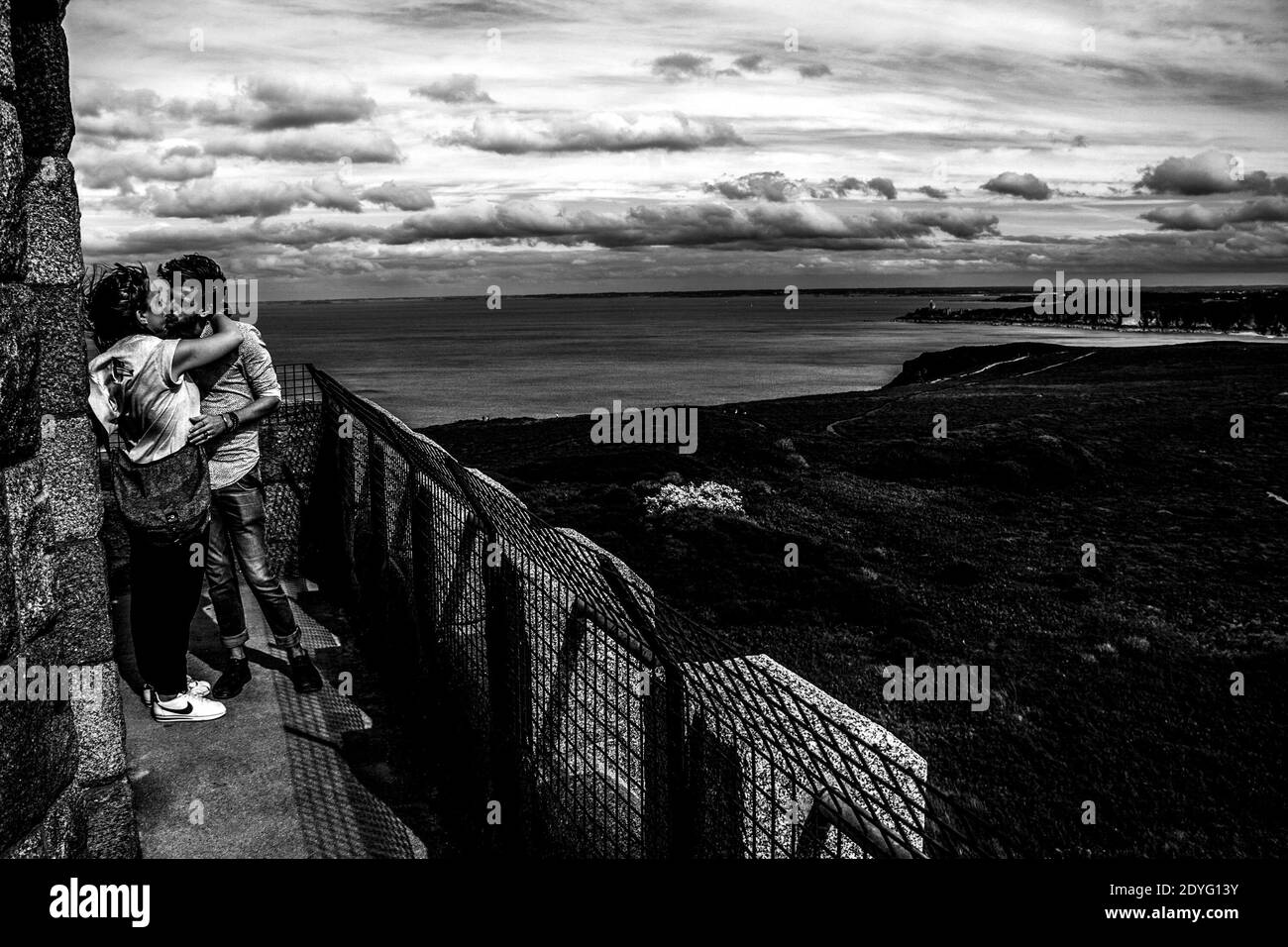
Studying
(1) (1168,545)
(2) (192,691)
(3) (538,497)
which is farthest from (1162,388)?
(2) (192,691)

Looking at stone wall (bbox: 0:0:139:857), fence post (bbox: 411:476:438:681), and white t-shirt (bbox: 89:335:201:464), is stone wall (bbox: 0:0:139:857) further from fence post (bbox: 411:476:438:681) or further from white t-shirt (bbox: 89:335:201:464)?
fence post (bbox: 411:476:438:681)

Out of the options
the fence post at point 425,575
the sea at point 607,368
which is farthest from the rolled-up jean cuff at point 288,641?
the sea at point 607,368

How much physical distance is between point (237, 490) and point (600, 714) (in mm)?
2626

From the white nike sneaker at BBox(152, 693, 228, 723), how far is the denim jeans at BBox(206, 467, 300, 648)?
458 mm

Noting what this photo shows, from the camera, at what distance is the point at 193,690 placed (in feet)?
18.7

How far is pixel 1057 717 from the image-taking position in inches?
472

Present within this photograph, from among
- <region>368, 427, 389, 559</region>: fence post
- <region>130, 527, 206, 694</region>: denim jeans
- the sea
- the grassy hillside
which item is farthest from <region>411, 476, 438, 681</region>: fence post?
the sea

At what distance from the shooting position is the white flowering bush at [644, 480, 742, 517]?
66.3 feet

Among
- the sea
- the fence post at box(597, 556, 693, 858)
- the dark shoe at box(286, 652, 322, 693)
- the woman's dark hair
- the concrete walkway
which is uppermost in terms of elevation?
the woman's dark hair

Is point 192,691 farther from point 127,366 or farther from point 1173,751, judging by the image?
point 1173,751

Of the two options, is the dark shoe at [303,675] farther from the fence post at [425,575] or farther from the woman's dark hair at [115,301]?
the woman's dark hair at [115,301]

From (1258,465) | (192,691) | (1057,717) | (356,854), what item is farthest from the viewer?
(1258,465)

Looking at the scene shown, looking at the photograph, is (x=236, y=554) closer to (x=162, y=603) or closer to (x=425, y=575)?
(x=162, y=603)

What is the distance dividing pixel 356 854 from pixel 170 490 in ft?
6.24
